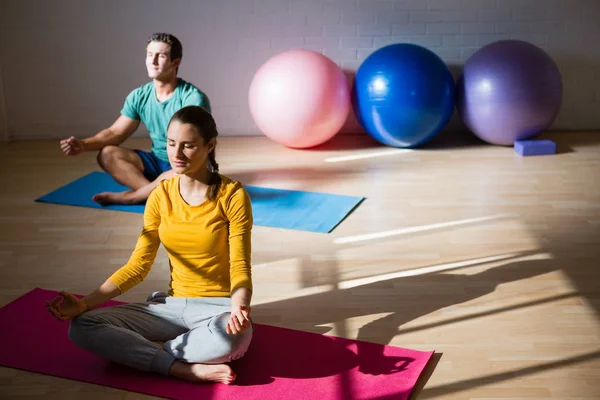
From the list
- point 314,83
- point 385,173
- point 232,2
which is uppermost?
point 232,2

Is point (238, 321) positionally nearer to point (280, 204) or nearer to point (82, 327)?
point (82, 327)

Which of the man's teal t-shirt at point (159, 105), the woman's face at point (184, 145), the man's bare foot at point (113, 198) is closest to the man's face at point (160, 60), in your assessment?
the man's teal t-shirt at point (159, 105)

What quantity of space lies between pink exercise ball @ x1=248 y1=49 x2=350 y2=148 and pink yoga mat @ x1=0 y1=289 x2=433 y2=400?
2423mm

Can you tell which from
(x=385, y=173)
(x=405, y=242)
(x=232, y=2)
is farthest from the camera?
(x=232, y=2)

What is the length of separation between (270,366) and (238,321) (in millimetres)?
326

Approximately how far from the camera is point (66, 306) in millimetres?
2449

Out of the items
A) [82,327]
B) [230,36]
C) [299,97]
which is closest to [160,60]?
[299,97]

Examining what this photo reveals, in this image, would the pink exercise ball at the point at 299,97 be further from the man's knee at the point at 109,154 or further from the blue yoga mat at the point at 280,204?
the man's knee at the point at 109,154

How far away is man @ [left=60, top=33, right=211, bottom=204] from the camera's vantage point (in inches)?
155

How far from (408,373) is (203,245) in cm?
78

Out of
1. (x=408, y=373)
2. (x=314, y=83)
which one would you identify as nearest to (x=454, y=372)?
(x=408, y=373)

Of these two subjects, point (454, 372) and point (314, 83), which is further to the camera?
point (314, 83)

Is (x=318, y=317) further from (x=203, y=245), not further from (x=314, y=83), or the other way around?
(x=314, y=83)

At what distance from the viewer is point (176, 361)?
251cm
